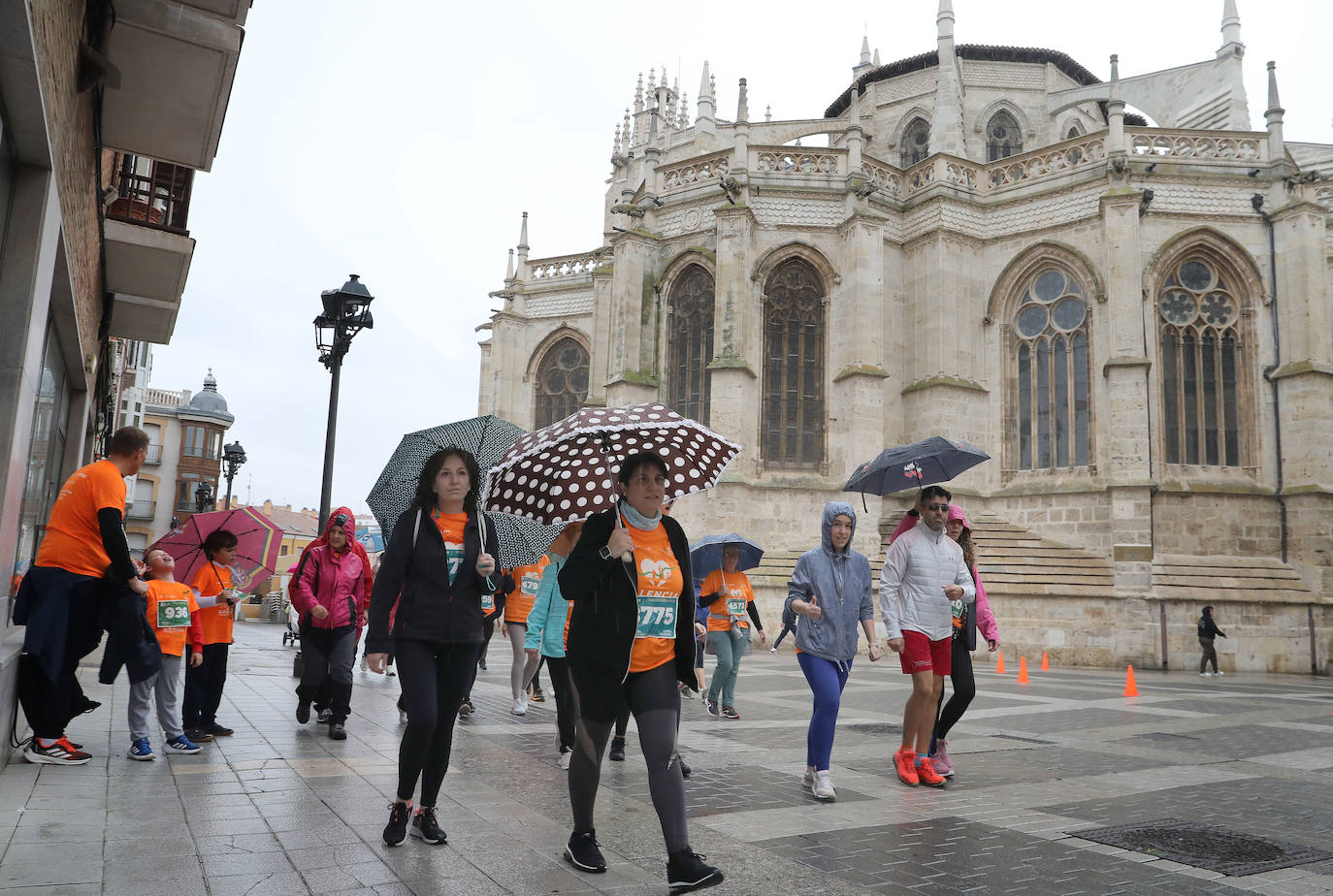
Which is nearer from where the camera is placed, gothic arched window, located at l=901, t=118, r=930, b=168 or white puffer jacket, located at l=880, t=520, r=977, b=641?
white puffer jacket, located at l=880, t=520, r=977, b=641

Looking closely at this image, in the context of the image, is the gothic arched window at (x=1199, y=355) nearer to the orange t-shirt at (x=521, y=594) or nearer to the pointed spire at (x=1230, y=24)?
the pointed spire at (x=1230, y=24)

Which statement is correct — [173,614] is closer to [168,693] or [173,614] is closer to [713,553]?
[168,693]

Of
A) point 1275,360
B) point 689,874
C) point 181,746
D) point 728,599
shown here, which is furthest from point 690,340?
point 689,874

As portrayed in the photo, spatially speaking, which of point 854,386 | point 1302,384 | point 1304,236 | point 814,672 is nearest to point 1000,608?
point 854,386

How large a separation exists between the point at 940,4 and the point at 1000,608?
1822 centimetres

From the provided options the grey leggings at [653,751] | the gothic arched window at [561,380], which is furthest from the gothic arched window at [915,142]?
the grey leggings at [653,751]

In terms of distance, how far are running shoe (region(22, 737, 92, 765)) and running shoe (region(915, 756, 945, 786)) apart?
5264 mm

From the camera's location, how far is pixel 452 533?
4.48 m

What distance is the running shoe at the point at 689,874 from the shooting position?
3424mm

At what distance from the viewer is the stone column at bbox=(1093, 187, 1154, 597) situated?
67.6 feet

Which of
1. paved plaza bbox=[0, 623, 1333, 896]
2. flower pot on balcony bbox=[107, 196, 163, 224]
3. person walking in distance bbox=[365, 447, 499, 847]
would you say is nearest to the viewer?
paved plaza bbox=[0, 623, 1333, 896]

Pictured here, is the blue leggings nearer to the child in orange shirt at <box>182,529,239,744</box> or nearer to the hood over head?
the hood over head

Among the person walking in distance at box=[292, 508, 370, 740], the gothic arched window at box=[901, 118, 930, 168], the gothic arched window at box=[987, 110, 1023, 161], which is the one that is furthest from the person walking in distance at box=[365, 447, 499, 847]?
→ the gothic arched window at box=[987, 110, 1023, 161]

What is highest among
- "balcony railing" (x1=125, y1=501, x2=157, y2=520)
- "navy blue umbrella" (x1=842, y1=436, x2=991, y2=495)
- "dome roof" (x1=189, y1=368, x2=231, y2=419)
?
"dome roof" (x1=189, y1=368, x2=231, y2=419)
